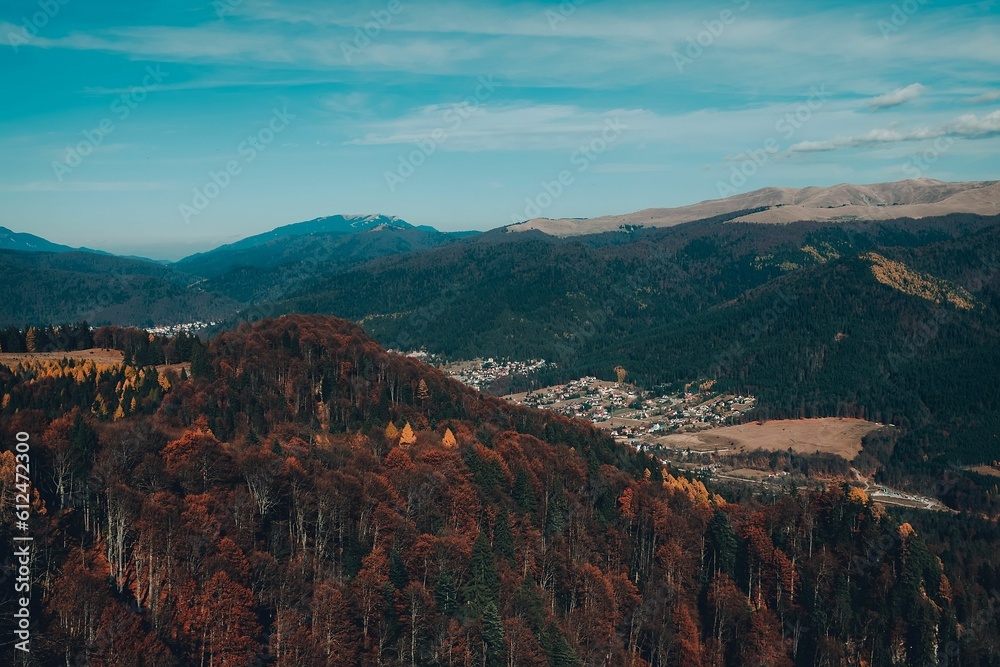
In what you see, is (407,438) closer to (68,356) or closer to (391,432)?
(391,432)

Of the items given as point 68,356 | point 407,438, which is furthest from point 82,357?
point 407,438

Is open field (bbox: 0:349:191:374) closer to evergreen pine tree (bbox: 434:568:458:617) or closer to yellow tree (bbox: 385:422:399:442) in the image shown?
yellow tree (bbox: 385:422:399:442)

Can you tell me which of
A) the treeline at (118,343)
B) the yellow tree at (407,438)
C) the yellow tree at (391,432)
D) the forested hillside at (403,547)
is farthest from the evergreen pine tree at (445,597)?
the treeline at (118,343)

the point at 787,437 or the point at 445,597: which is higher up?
the point at 445,597

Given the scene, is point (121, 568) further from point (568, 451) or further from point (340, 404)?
point (568, 451)

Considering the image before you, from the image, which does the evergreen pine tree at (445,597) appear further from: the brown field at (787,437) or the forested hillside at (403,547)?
the brown field at (787,437)

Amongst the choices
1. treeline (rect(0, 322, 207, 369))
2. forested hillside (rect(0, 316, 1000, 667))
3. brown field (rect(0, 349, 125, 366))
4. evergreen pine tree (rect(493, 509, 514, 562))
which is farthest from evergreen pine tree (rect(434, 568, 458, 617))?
brown field (rect(0, 349, 125, 366))
